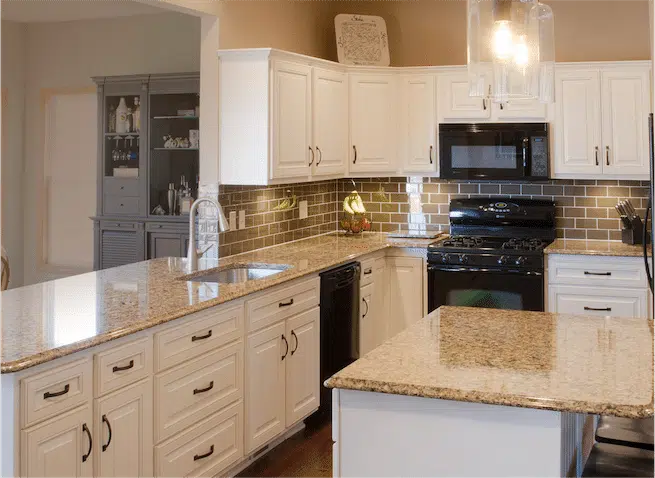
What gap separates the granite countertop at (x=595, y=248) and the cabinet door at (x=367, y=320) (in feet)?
3.84

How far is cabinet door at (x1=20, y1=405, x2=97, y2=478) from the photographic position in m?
2.72

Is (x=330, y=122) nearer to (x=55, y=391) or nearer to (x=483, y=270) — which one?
(x=483, y=270)

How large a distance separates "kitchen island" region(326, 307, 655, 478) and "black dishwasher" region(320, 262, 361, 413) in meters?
2.16

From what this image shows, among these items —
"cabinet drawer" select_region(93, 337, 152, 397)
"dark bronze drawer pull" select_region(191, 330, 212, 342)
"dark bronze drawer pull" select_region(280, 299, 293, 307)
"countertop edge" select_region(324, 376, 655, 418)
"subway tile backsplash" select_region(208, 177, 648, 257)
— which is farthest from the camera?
"subway tile backsplash" select_region(208, 177, 648, 257)

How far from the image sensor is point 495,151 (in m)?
5.97

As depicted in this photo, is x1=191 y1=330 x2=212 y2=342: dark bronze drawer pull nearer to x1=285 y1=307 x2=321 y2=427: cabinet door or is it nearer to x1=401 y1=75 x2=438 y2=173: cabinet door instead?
x1=285 y1=307 x2=321 y2=427: cabinet door

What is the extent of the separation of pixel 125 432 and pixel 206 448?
0.64 meters

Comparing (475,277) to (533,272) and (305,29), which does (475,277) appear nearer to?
(533,272)

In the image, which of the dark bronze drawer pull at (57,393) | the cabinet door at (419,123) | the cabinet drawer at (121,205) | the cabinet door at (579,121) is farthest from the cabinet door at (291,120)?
the cabinet drawer at (121,205)

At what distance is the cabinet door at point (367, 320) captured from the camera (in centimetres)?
561

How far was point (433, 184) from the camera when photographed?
21.5 feet

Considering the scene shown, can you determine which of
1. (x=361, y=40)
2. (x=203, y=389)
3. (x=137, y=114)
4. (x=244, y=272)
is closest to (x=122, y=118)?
(x=137, y=114)

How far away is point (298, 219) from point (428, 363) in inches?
139

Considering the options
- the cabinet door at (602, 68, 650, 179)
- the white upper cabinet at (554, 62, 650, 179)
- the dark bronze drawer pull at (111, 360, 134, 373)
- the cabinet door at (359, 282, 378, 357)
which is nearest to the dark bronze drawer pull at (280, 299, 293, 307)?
the cabinet door at (359, 282, 378, 357)
